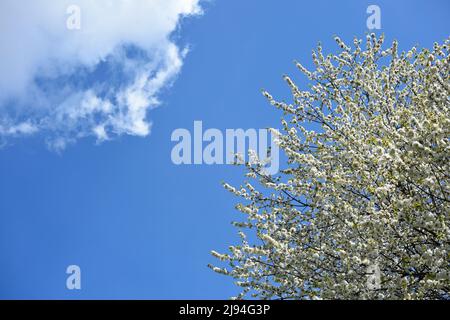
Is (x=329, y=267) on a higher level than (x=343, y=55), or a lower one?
lower

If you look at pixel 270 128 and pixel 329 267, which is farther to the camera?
pixel 270 128

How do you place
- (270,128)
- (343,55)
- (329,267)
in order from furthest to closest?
(343,55), (270,128), (329,267)

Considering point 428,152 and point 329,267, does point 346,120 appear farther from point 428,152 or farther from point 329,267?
point 428,152

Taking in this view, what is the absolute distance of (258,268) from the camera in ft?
36.4
